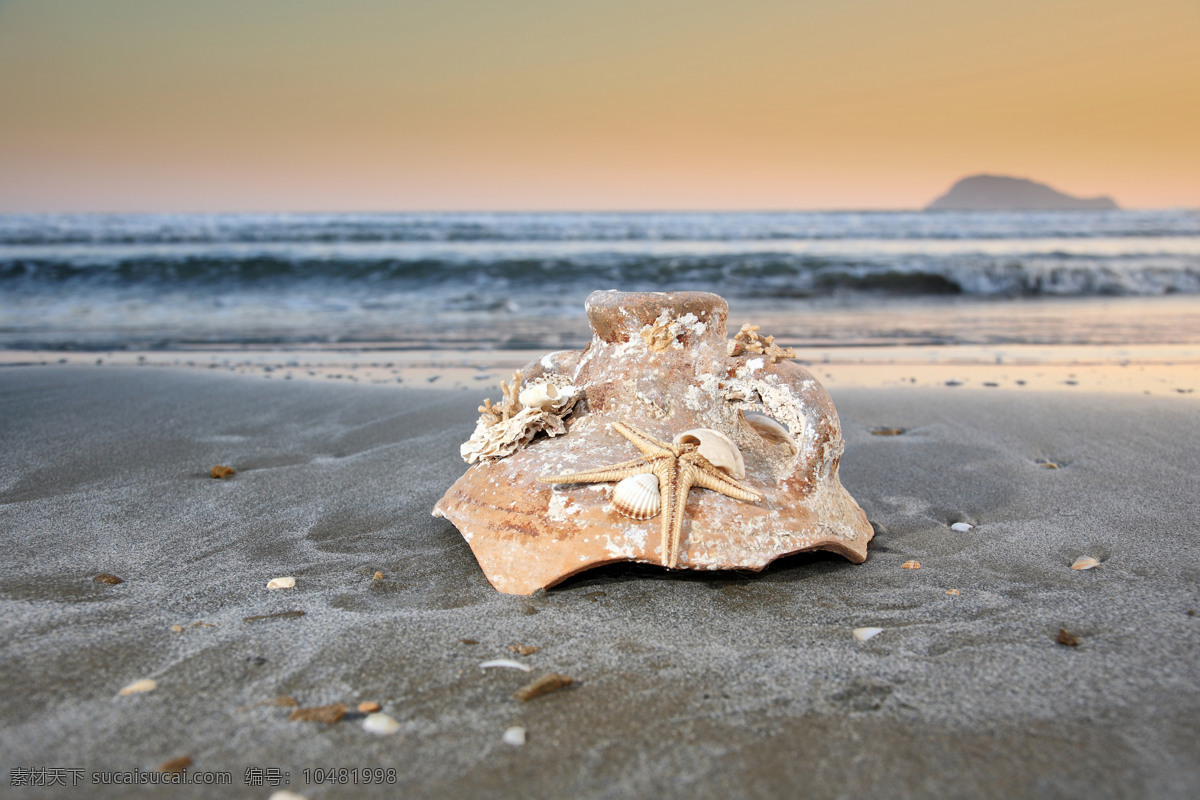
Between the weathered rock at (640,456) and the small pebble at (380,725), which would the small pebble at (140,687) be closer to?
the small pebble at (380,725)

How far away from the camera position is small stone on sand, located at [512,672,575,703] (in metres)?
2.09

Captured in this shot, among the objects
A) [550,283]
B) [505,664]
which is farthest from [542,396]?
[550,283]

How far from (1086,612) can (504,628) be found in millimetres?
1908

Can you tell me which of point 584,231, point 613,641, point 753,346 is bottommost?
point 613,641

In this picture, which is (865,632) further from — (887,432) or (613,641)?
(887,432)

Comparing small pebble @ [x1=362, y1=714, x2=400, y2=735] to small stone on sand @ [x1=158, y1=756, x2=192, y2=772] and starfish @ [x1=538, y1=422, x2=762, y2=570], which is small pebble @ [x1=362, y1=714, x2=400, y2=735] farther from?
starfish @ [x1=538, y1=422, x2=762, y2=570]

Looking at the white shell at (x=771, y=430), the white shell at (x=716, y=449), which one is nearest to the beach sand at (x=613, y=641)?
the white shell at (x=716, y=449)

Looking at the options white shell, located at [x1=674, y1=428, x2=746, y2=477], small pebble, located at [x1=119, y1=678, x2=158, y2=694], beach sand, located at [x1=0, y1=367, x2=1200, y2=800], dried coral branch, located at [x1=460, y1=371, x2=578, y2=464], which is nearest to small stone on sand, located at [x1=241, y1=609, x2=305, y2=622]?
beach sand, located at [x1=0, y1=367, x2=1200, y2=800]

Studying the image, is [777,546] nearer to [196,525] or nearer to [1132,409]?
[196,525]

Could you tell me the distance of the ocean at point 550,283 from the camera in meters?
9.76

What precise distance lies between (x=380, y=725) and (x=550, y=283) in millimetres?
13346

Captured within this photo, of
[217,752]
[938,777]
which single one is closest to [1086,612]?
[938,777]

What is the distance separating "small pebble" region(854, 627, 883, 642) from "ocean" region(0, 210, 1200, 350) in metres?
6.61

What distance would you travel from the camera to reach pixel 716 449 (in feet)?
9.18
